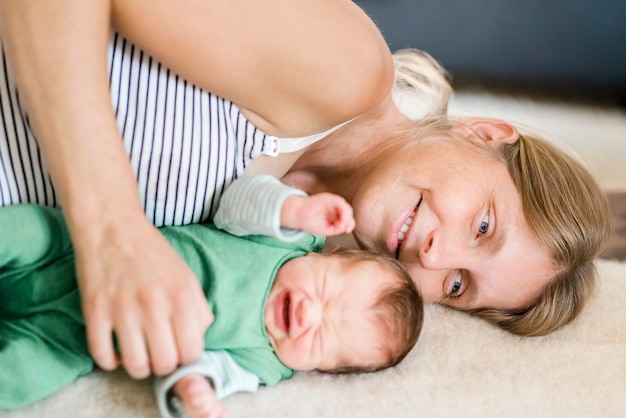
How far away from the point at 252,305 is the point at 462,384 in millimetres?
326

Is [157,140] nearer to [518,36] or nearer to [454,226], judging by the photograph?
[454,226]

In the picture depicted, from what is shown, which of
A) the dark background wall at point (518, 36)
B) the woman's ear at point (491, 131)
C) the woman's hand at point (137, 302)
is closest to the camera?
the woman's hand at point (137, 302)

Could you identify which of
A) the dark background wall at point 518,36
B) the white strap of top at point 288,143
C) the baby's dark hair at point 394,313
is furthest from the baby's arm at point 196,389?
the dark background wall at point 518,36

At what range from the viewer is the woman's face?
43.4 inches

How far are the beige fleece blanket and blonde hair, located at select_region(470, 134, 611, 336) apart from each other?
0.03 metres

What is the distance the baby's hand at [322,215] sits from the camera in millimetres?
860

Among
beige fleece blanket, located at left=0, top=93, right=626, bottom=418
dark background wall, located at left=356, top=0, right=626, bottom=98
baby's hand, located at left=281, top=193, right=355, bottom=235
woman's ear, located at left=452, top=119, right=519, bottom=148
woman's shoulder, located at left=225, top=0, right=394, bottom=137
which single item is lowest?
beige fleece blanket, located at left=0, top=93, right=626, bottom=418

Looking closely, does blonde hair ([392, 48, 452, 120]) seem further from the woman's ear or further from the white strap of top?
the white strap of top

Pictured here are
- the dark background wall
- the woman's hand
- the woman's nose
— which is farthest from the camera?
the dark background wall

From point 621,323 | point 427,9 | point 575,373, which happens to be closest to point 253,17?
point 575,373

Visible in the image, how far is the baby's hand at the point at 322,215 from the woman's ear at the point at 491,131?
17.4 inches

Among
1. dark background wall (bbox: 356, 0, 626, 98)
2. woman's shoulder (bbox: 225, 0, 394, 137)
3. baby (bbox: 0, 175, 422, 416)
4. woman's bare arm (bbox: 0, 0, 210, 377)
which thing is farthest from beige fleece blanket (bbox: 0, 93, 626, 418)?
dark background wall (bbox: 356, 0, 626, 98)

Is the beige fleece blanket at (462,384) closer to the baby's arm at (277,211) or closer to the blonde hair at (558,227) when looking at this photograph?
the blonde hair at (558,227)

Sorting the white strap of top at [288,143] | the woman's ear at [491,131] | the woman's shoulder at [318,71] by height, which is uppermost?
the woman's shoulder at [318,71]
